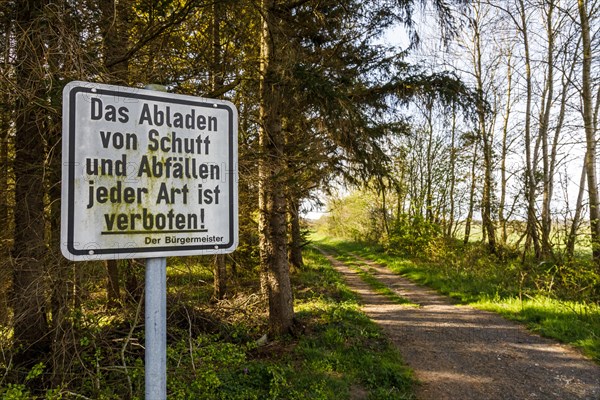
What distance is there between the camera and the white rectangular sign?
1.16m

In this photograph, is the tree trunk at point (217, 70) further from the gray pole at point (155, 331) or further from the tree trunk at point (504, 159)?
the tree trunk at point (504, 159)

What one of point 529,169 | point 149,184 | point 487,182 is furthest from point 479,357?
point 487,182

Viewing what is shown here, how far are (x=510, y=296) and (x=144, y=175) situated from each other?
957 centimetres

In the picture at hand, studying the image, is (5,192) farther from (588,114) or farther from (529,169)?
(529,169)

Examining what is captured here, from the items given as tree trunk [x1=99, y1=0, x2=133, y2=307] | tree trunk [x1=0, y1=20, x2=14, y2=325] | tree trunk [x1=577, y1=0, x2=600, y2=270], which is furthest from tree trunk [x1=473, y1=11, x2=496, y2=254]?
tree trunk [x1=0, y1=20, x2=14, y2=325]

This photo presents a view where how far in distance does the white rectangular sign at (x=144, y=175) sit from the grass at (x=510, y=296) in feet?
21.1

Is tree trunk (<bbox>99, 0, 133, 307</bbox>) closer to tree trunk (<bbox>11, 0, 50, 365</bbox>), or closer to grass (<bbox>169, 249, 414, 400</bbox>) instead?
tree trunk (<bbox>11, 0, 50, 365</bbox>)

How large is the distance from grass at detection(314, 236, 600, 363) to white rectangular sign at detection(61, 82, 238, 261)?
21.1ft

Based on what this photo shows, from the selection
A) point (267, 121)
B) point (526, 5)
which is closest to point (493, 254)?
point (526, 5)

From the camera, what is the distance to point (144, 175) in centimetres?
124

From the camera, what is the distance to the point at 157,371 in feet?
4.01

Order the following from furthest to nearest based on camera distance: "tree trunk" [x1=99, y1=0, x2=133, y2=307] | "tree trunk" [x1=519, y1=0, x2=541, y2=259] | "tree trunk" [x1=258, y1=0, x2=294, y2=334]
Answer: "tree trunk" [x1=519, y1=0, x2=541, y2=259], "tree trunk" [x1=258, y1=0, x2=294, y2=334], "tree trunk" [x1=99, y1=0, x2=133, y2=307]

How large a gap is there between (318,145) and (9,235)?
15.3 feet

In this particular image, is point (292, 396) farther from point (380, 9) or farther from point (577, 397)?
point (380, 9)
